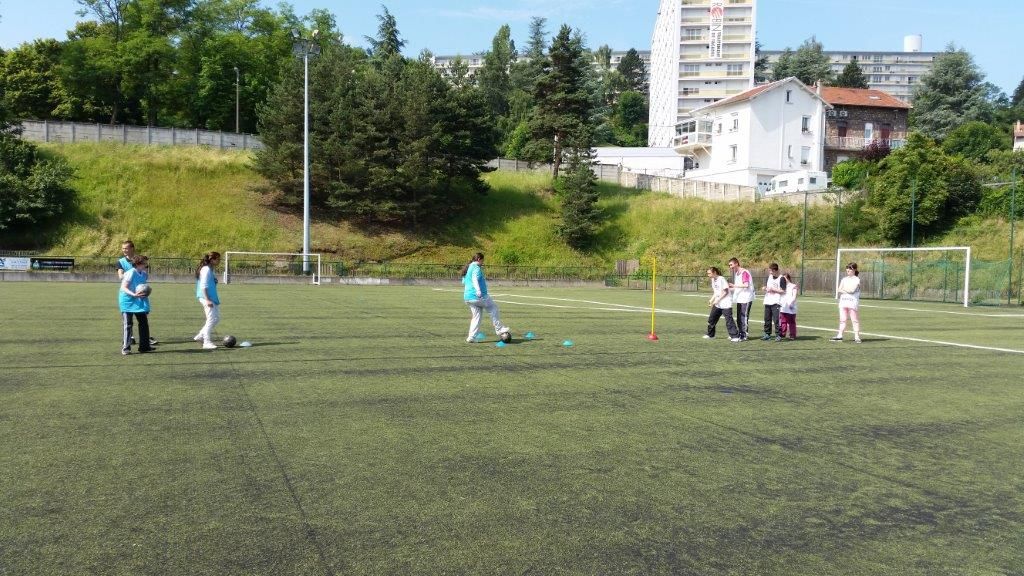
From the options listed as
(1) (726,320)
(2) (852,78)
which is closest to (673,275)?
(1) (726,320)

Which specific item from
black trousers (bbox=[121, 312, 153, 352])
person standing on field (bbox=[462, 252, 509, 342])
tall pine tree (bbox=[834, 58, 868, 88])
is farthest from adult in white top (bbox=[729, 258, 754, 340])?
tall pine tree (bbox=[834, 58, 868, 88])

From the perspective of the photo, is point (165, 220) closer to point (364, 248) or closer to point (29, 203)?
point (29, 203)

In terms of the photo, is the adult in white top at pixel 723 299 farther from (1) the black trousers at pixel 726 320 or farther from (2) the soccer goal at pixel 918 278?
(2) the soccer goal at pixel 918 278

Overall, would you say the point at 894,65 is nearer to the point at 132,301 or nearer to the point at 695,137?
the point at 695,137

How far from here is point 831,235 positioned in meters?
51.6

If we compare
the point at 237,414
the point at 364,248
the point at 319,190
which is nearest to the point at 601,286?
the point at 364,248

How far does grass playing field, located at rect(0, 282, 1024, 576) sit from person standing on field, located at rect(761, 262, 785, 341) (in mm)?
3157

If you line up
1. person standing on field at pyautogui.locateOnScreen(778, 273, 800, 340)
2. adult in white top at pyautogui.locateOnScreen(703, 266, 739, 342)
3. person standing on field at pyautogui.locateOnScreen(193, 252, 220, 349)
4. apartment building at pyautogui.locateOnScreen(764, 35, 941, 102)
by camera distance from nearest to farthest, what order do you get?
person standing on field at pyautogui.locateOnScreen(193, 252, 220, 349) → adult in white top at pyautogui.locateOnScreen(703, 266, 739, 342) → person standing on field at pyautogui.locateOnScreen(778, 273, 800, 340) → apartment building at pyautogui.locateOnScreen(764, 35, 941, 102)

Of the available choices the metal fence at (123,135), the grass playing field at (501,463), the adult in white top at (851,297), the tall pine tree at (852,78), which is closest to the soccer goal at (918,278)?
the adult in white top at (851,297)

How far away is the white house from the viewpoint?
70438 mm

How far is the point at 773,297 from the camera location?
Result: 15.9 m

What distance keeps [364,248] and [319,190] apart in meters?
7.47

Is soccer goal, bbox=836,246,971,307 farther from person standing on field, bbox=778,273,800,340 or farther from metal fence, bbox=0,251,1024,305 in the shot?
person standing on field, bbox=778,273,800,340

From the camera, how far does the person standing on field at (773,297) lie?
15766 millimetres
